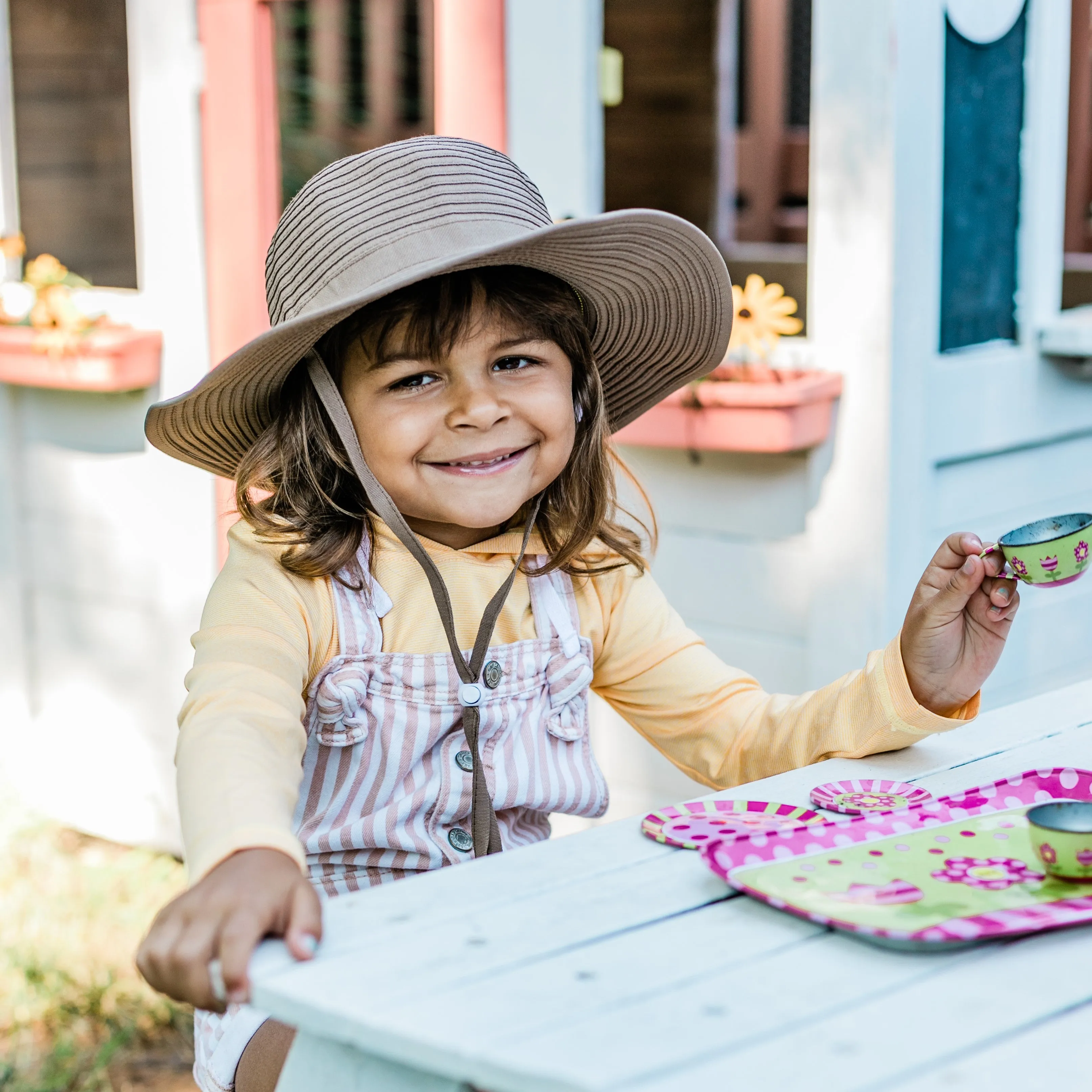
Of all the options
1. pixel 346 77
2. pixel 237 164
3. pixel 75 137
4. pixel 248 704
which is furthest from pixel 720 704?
pixel 346 77

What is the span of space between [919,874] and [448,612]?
2.14 ft

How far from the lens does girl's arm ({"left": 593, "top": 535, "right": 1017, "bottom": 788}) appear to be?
162 centimetres

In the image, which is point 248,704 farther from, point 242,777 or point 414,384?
point 414,384

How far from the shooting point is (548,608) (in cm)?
182

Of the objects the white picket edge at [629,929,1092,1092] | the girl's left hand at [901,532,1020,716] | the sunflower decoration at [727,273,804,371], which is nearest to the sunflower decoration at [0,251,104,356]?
the sunflower decoration at [727,273,804,371]

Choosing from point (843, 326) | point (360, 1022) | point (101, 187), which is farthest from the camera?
point (101, 187)

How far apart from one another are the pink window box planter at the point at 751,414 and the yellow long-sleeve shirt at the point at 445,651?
84 cm

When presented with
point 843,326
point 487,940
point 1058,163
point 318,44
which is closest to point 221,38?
point 318,44

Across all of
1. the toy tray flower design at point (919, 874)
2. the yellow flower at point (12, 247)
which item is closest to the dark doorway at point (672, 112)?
the yellow flower at point (12, 247)

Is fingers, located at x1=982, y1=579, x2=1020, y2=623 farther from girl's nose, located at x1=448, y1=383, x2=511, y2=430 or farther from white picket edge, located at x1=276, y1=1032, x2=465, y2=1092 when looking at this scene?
white picket edge, located at x1=276, y1=1032, x2=465, y2=1092

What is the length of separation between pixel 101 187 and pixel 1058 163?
2.24 meters

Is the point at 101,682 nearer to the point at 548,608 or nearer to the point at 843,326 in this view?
the point at 843,326

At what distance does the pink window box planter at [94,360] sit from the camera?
3.46 metres

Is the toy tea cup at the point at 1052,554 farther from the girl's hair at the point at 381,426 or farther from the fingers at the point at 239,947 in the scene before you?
the fingers at the point at 239,947
